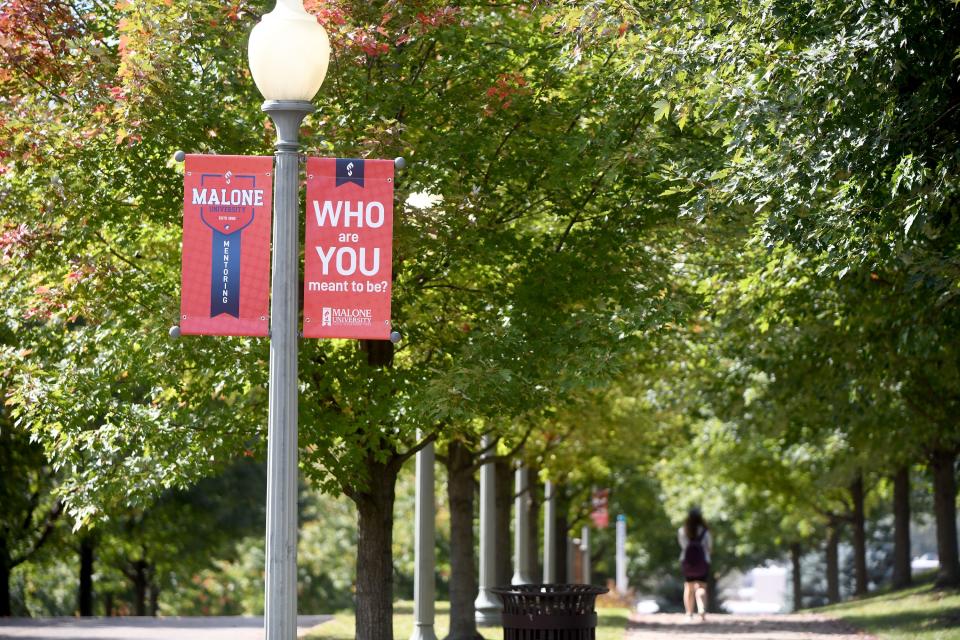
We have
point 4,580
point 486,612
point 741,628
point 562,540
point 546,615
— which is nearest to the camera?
point 546,615

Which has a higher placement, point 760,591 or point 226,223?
point 226,223

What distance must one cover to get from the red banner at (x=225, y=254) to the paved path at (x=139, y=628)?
1136 cm

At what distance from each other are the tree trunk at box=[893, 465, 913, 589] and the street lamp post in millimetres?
23342

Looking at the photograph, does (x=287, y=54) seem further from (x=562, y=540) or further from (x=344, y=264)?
(x=562, y=540)

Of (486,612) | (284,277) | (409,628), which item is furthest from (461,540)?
(284,277)

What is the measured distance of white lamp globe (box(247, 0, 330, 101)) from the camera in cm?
652

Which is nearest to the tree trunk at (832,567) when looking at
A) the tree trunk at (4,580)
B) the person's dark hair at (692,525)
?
the person's dark hair at (692,525)

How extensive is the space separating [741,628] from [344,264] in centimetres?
1449

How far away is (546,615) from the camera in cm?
1020

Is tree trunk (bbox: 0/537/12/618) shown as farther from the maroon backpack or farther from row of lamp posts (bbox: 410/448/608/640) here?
the maroon backpack

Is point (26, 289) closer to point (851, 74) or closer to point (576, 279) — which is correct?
point (576, 279)

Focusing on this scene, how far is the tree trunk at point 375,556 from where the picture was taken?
12086mm

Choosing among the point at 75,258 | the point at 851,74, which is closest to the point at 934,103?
the point at 851,74

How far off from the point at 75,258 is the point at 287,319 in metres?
5.55
